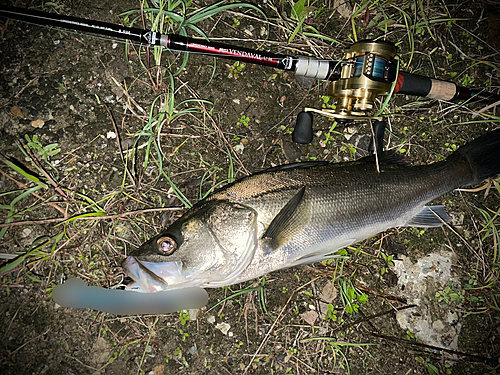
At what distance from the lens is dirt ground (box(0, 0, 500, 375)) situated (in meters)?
2.47

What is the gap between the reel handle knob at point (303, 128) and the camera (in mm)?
2682

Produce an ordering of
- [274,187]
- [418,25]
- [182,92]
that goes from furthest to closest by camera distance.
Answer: [418,25], [182,92], [274,187]

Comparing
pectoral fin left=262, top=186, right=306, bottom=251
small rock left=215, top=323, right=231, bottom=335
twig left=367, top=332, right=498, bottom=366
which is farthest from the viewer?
twig left=367, top=332, right=498, bottom=366

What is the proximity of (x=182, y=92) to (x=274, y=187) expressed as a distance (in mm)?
1297

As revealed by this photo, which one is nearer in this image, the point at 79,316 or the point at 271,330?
the point at 79,316

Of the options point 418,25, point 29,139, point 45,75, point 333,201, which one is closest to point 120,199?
point 29,139

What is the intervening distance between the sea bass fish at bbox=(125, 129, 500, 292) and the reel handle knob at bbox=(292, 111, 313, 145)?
35cm

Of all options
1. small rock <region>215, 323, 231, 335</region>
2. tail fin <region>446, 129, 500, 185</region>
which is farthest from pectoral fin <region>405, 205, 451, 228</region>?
small rock <region>215, 323, 231, 335</region>

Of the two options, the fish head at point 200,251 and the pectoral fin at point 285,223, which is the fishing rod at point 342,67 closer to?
the pectoral fin at point 285,223

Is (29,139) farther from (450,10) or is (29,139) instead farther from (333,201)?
(450,10)

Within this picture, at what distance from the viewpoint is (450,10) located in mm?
3121

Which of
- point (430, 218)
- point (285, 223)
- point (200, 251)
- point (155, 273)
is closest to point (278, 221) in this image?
point (285, 223)

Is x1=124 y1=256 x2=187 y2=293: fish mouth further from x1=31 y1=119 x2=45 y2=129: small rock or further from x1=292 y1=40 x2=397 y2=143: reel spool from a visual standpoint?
x1=292 y1=40 x2=397 y2=143: reel spool

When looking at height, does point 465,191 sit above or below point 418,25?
below
